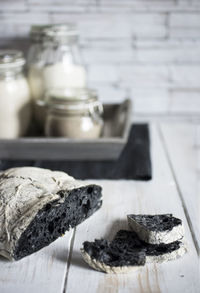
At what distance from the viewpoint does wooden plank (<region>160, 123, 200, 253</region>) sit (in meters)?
1.18

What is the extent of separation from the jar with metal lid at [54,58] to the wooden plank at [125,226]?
1.20 ft

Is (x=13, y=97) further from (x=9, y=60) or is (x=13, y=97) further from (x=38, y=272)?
(x=38, y=272)

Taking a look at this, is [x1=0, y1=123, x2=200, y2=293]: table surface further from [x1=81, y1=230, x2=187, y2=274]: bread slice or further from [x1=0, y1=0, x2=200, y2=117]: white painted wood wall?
[x1=0, y1=0, x2=200, y2=117]: white painted wood wall

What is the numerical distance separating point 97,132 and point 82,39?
467mm

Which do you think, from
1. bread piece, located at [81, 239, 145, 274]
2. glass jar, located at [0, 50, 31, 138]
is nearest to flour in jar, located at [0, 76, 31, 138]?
glass jar, located at [0, 50, 31, 138]

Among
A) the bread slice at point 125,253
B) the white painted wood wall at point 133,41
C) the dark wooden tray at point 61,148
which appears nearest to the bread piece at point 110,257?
the bread slice at point 125,253

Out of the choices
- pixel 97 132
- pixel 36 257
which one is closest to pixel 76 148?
pixel 97 132

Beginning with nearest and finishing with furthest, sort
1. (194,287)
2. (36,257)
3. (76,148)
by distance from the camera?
(194,287) < (36,257) < (76,148)

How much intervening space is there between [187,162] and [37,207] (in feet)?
2.15

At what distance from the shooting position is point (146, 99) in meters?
1.92

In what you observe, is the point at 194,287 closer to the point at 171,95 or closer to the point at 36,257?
the point at 36,257

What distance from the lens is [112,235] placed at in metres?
1.07

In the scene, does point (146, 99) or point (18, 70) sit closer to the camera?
point (18, 70)

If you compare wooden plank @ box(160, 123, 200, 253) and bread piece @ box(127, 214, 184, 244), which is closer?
bread piece @ box(127, 214, 184, 244)
